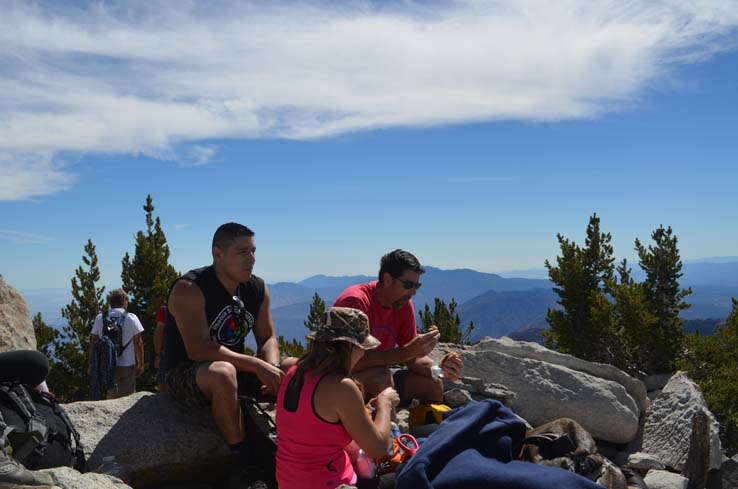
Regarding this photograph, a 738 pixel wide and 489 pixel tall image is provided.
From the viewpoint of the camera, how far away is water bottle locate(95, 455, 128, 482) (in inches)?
177

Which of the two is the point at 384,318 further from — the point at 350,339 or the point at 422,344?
the point at 350,339

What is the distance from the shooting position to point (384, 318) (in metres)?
5.93

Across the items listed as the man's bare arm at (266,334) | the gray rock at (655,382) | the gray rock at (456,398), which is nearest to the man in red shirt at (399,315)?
the gray rock at (456,398)

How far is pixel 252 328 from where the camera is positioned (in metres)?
5.61

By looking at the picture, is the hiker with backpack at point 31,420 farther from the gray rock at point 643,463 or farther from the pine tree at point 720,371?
the pine tree at point 720,371

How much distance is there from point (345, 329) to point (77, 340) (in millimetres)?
13951

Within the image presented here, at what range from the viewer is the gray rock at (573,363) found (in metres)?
7.93

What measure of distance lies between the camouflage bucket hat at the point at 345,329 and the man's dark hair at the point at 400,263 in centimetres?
198

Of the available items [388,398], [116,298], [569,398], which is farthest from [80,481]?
[116,298]

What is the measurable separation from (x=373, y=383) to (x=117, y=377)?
17.5 feet

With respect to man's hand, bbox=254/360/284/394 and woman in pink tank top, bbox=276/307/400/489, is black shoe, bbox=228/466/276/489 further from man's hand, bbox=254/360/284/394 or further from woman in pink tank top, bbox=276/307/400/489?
woman in pink tank top, bbox=276/307/400/489

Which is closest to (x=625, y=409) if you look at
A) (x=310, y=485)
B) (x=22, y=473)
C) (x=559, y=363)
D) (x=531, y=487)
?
(x=559, y=363)

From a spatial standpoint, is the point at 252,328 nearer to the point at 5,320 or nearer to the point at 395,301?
the point at 395,301

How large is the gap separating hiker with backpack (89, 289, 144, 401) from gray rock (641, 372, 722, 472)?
6.95 meters
